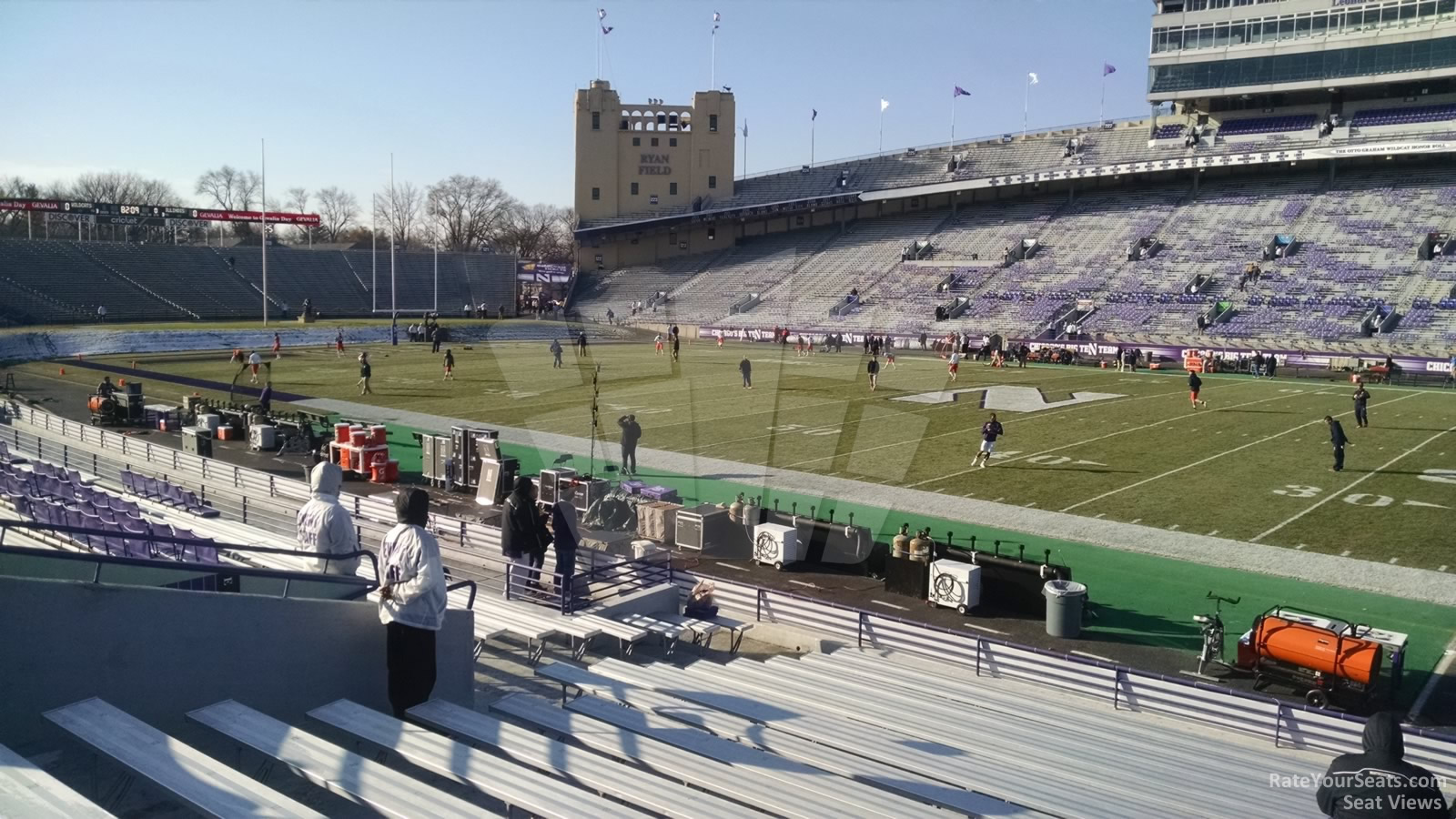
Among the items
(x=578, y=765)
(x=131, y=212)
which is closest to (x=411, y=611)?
(x=578, y=765)

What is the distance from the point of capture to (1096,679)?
8727mm

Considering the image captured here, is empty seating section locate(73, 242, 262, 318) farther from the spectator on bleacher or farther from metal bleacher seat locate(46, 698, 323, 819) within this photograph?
metal bleacher seat locate(46, 698, 323, 819)

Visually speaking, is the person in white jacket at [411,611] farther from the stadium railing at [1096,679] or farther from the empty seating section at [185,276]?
the empty seating section at [185,276]

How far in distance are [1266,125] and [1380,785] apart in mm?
67726

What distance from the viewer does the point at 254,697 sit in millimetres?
5426

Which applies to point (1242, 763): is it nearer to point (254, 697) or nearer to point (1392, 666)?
point (1392, 666)

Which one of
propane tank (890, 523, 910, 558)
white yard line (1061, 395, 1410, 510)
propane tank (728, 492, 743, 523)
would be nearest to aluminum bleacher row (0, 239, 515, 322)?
propane tank (728, 492, 743, 523)

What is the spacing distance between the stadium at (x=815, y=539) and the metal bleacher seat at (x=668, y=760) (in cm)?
4

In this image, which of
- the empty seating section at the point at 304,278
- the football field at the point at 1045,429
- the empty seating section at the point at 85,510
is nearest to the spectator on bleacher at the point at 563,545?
the empty seating section at the point at 85,510

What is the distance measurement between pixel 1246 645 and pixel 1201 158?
186ft

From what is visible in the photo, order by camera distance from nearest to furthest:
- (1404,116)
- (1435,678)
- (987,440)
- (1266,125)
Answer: (1435,678), (987,440), (1404,116), (1266,125)

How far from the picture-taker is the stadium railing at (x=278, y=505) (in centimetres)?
1043

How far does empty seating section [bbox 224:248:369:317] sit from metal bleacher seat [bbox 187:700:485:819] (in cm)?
6702

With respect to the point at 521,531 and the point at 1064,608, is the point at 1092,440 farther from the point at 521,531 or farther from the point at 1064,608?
the point at 521,531
